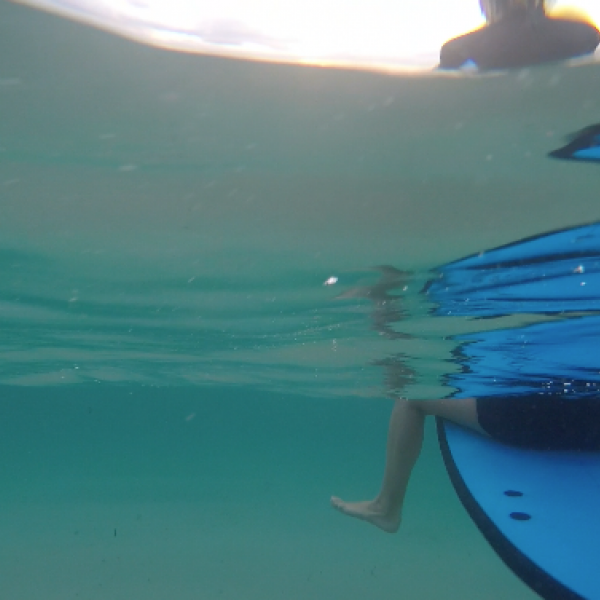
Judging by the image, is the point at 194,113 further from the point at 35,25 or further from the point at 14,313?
the point at 14,313

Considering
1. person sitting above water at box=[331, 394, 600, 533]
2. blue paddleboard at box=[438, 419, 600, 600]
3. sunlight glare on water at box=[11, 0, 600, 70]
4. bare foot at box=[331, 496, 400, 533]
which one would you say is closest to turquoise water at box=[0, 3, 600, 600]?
sunlight glare on water at box=[11, 0, 600, 70]

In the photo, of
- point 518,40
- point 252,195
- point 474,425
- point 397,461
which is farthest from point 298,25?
point 474,425

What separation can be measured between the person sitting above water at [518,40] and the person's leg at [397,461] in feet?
21.0

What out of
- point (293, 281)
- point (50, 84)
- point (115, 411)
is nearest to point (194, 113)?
point (50, 84)

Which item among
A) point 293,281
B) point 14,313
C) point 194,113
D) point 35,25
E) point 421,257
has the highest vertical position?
point 35,25

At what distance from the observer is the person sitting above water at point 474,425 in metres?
9.23

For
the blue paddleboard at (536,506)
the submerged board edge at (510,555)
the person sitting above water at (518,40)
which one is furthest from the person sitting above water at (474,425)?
the person sitting above water at (518,40)

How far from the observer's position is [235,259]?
8.52 m

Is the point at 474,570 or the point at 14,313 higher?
the point at 14,313

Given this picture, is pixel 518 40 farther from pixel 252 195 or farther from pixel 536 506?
pixel 536 506

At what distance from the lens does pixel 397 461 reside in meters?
9.20

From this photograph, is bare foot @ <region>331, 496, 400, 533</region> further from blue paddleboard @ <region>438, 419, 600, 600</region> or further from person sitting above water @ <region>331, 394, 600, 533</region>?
blue paddleboard @ <region>438, 419, 600, 600</region>

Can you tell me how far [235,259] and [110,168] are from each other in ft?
9.53

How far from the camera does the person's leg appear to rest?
9.23 metres
